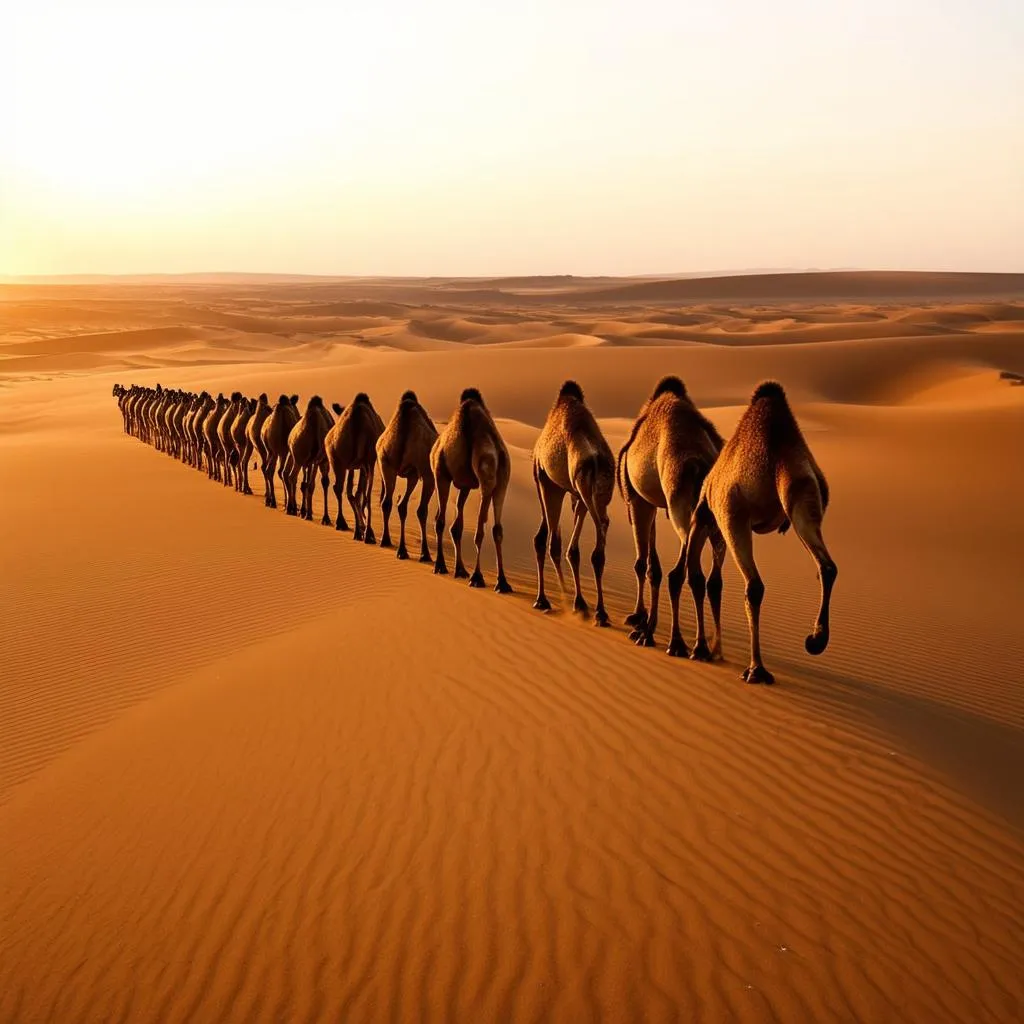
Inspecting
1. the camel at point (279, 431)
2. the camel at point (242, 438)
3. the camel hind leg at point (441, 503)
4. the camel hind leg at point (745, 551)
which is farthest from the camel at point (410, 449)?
the camel at point (242, 438)

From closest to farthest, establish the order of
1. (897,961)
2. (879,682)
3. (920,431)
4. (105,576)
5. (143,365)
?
(897,961), (879,682), (105,576), (920,431), (143,365)

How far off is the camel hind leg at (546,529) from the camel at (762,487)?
2594 mm

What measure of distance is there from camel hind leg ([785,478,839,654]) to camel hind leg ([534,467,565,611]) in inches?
139

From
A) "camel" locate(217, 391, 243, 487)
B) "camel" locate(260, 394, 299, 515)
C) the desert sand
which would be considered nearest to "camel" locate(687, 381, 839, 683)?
the desert sand

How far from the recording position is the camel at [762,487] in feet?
21.8

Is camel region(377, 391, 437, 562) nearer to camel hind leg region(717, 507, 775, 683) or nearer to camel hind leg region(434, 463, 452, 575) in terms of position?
camel hind leg region(434, 463, 452, 575)

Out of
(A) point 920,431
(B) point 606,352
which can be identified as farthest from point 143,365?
(A) point 920,431

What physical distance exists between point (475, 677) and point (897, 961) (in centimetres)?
404

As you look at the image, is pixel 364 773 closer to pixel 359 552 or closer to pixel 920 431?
pixel 359 552

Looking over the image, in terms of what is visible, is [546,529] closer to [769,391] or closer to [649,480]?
[649,480]

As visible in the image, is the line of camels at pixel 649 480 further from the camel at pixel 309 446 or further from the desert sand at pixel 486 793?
the camel at pixel 309 446

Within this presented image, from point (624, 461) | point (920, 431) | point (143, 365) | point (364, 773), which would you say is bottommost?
point (143, 365)

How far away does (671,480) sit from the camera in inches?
319

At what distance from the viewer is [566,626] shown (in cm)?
899
